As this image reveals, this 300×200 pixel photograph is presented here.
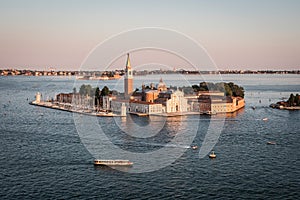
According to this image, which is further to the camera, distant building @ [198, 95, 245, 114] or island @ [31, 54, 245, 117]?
distant building @ [198, 95, 245, 114]

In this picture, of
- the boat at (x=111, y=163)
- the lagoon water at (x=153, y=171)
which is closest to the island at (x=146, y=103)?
the lagoon water at (x=153, y=171)

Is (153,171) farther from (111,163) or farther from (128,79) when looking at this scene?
(128,79)

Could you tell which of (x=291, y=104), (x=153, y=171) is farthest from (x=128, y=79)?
(x=153, y=171)

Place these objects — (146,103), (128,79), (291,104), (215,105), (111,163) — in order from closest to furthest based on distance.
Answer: (111,163) < (146,103) < (215,105) < (291,104) < (128,79)

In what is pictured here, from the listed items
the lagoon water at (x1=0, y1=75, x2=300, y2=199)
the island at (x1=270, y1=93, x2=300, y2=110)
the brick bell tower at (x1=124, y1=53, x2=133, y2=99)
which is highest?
the brick bell tower at (x1=124, y1=53, x2=133, y2=99)

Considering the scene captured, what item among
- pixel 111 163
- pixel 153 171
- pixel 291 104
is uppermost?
pixel 291 104

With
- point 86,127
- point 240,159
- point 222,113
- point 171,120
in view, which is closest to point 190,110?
point 222,113

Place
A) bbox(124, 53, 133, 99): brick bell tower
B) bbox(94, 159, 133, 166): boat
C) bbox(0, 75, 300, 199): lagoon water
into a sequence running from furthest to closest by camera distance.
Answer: bbox(124, 53, 133, 99): brick bell tower
bbox(94, 159, 133, 166): boat
bbox(0, 75, 300, 199): lagoon water

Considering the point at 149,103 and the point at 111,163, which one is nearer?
the point at 111,163

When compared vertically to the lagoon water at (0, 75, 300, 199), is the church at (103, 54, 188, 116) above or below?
above

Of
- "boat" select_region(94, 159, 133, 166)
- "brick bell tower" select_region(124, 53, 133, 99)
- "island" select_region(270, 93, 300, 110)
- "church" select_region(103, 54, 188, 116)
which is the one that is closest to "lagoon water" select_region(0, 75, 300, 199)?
"boat" select_region(94, 159, 133, 166)

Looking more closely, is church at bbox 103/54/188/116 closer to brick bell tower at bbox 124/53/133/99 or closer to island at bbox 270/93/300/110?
brick bell tower at bbox 124/53/133/99

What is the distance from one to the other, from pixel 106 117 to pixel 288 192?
11.7 m

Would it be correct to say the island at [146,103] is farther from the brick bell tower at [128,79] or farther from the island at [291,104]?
the island at [291,104]
